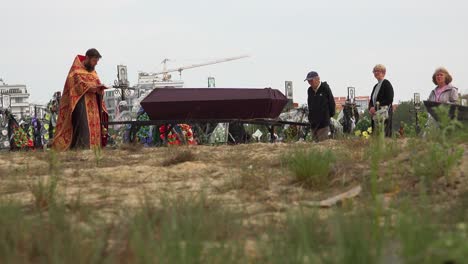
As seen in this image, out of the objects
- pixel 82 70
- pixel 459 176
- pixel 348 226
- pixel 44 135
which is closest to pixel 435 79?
pixel 459 176

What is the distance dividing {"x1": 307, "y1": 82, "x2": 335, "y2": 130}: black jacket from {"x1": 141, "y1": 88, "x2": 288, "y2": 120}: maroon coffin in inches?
48.4

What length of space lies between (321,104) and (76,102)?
3380 mm

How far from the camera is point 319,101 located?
8.66 metres

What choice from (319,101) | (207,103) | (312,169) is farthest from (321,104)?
(312,169)

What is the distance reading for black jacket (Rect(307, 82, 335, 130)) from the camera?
28.4 ft

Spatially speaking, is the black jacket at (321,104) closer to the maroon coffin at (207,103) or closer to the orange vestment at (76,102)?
the maroon coffin at (207,103)

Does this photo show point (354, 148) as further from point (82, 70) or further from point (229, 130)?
point (229, 130)

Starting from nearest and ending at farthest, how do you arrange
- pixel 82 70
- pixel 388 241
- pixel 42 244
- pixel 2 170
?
pixel 388 241 → pixel 42 244 → pixel 2 170 → pixel 82 70

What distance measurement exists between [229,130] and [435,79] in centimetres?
587

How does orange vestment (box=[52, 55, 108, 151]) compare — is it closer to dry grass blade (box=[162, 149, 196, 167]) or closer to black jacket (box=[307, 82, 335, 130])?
black jacket (box=[307, 82, 335, 130])

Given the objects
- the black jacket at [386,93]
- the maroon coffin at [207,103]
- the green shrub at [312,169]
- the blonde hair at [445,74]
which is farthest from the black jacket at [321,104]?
the green shrub at [312,169]

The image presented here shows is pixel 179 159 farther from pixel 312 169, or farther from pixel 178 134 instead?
pixel 178 134

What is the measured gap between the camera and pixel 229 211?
104 inches

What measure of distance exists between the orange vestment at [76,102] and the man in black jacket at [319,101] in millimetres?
2932
